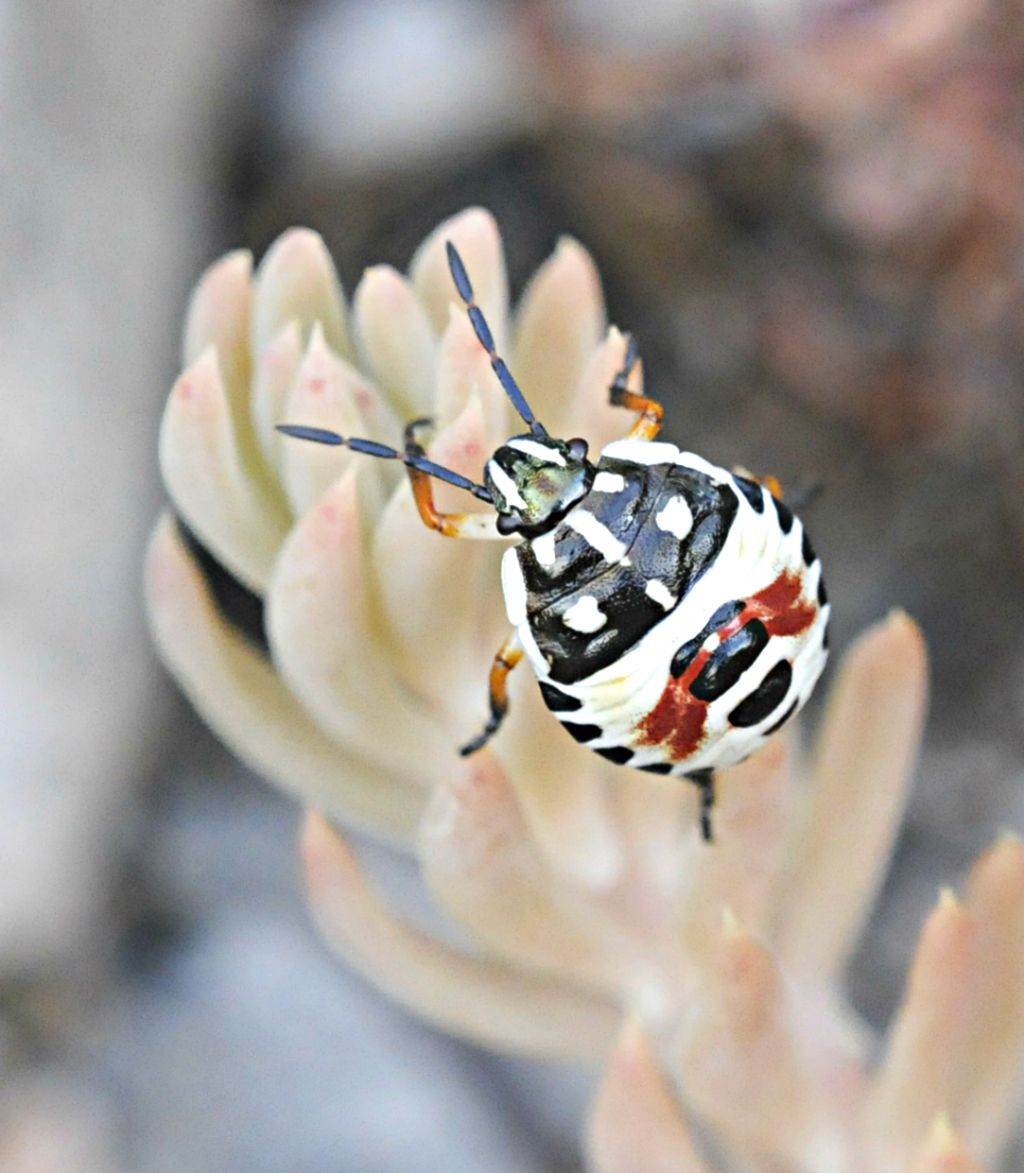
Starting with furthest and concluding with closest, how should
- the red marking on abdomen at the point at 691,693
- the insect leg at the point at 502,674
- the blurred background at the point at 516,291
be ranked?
the blurred background at the point at 516,291 → the insect leg at the point at 502,674 → the red marking on abdomen at the point at 691,693

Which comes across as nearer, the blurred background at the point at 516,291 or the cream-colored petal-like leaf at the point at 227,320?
the cream-colored petal-like leaf at the point at 227,320

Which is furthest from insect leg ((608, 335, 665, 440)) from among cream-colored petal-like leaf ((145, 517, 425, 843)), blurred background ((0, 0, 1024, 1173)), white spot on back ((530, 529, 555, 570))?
blurred background ((0, 0, 1024, 1173))

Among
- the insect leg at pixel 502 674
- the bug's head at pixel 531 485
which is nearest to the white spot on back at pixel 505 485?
the bug's head at pixel 531 485

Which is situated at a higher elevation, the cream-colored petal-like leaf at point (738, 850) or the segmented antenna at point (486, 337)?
the segmented antenna at point (486, 337)

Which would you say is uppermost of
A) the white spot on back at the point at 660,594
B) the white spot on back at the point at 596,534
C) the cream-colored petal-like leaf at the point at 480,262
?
the cream-colored petal-like leaf at the point at 480,262

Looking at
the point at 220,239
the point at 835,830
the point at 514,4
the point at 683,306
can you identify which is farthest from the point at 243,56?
the point at 835,830

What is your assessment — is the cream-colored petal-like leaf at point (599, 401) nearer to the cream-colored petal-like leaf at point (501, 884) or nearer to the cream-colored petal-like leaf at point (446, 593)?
the cream-colored petal-like leaf at point (446, 593)

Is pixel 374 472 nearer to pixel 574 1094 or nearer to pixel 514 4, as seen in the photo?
pixel 574 1094

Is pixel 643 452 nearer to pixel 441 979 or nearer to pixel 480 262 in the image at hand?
pixel 480 262
